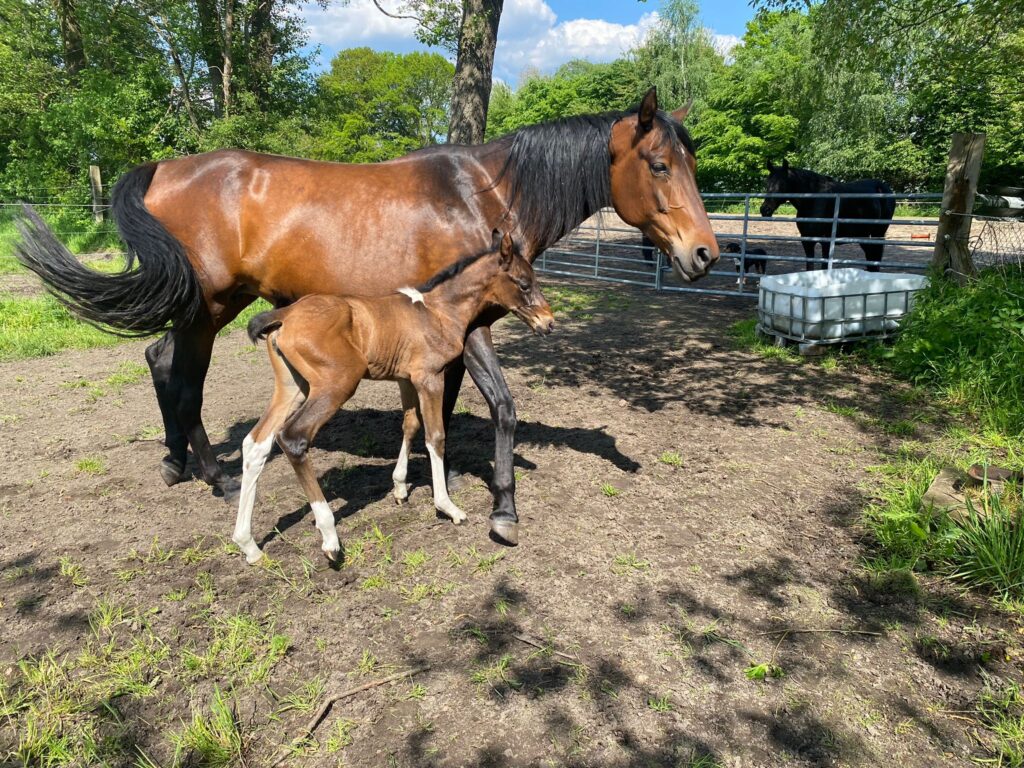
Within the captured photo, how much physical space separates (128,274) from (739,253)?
9277mm

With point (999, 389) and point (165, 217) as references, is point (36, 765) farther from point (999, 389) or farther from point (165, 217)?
point (999, 389)

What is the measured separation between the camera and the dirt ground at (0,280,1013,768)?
2070 mm

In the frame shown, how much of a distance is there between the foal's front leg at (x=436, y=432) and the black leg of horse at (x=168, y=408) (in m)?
1.79

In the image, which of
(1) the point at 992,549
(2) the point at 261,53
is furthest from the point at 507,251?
(2) the point at 261,53

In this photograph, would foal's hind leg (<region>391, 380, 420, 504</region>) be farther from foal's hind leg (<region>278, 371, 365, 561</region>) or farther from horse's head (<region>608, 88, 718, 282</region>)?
horse's head (<region>608, 88, 718, 282</region>)

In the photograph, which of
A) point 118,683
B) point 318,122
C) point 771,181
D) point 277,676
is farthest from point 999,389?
point 318,122

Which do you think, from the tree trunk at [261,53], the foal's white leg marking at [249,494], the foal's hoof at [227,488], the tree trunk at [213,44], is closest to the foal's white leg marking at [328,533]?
the foal's white leg marking at [249,494]

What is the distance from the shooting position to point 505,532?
3.22 metres

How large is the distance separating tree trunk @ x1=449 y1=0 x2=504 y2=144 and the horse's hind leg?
6.35m

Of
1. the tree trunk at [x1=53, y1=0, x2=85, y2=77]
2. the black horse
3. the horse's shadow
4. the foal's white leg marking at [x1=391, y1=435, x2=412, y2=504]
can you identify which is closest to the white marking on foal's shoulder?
the foal's white leg marking at [x1=391, y1=435, x2=412, y2=504]

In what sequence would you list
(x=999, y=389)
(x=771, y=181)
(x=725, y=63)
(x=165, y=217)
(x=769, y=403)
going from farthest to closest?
(x=725, y=63) → (x=771, y=181) → (x=769, y=403) → (x=999, y=389) → (x=165, y=217)

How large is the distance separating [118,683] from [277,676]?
57 cm

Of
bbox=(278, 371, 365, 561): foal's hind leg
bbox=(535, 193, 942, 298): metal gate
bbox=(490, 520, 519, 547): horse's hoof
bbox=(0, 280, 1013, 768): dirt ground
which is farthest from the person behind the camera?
bbox=(535, 193, 942, 298): metal gate

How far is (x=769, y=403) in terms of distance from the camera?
5297mm
